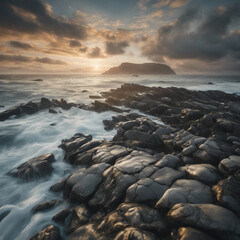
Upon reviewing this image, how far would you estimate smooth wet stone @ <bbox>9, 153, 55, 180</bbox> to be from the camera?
5652 millimetres

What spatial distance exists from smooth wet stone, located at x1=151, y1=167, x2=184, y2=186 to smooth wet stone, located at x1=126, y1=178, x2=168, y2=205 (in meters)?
0.15

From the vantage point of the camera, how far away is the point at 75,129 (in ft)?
34.5

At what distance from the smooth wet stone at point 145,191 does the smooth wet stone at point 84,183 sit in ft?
3.82

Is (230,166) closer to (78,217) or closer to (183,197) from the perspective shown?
(183,197)

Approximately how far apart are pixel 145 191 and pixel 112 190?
0.91 meters

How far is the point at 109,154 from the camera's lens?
5.68m

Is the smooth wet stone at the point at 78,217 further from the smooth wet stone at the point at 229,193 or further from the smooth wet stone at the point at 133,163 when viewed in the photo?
the smooth wet stone at the point at 229,193

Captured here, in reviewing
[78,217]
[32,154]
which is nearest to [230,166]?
[78,217]

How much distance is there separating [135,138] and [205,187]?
393 cm

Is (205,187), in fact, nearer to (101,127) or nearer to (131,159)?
(131,159)

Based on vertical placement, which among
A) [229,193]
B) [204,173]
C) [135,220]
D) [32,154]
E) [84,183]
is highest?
[229,193]

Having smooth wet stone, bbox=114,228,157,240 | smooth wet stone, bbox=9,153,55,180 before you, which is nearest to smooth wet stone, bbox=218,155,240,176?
smooth wet stone, bbox=114,228,157,240

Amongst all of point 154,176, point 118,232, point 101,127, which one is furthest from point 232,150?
point 101,127

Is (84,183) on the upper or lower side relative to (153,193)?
lower
